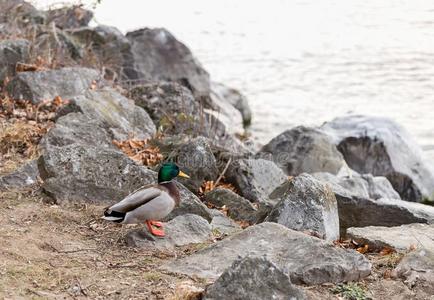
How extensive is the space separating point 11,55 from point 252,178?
358cm

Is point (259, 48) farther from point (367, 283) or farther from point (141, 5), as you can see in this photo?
point (367, 283)

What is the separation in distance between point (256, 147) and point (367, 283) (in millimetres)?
8830

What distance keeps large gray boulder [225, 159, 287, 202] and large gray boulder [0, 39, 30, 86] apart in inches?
127

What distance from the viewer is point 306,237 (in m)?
4.99

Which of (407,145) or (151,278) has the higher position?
(151,278)

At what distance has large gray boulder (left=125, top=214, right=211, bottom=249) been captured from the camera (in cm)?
531

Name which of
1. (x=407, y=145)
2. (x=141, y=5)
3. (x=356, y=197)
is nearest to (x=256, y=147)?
(x=407, y=145)

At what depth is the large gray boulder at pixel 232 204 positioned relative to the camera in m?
6.85

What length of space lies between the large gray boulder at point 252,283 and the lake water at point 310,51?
1016cm

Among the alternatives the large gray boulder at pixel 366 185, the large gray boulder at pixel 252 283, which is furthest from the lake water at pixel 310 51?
the large gray boulder at pixel 252 283

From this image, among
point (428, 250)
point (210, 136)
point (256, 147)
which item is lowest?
point (256, 147)

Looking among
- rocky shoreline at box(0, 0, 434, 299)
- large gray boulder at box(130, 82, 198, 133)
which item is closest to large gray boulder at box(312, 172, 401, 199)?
rocky shoreline at box(0, 0, 434, 299)

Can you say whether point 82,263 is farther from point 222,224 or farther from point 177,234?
point 222,224

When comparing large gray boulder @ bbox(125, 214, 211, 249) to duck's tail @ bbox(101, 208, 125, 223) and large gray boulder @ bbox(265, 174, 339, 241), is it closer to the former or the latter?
duck's tail @ bbox(101, 208, 125, 223)
